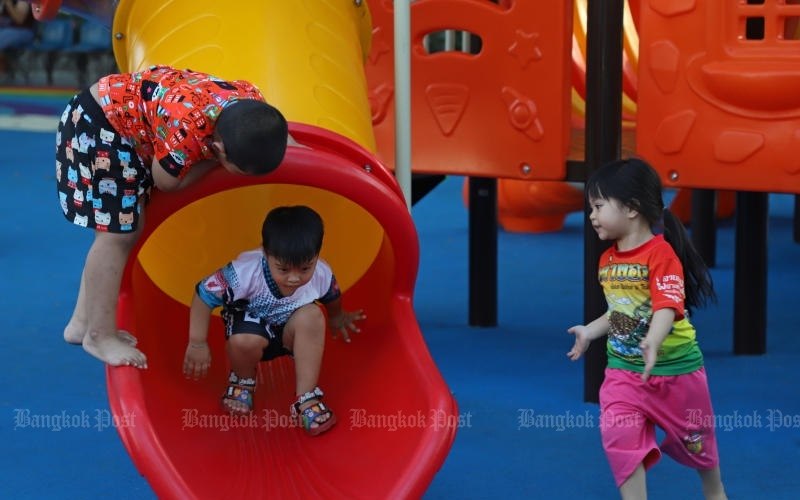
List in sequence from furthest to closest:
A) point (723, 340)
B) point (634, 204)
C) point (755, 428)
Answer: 1. point (723, 340)
2. point (755, 428)
3. point (634, 204)

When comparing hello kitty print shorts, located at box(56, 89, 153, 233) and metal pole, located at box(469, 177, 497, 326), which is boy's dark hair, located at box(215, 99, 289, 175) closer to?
hello kitty print shorts, located at box(56, 89, 153, 233)

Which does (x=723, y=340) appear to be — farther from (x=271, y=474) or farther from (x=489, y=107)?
(x=271, y=474)

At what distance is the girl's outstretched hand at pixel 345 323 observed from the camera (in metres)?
3.47

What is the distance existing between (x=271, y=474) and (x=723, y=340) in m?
2.20

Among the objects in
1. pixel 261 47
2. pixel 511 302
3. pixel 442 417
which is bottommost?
pixel 511 302

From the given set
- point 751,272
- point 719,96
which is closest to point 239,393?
point 719,96

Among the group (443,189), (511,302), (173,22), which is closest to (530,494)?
(173,22)

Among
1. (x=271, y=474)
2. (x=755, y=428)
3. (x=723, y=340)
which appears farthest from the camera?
(x=723, y=340)

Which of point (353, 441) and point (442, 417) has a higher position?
point (442, 417)

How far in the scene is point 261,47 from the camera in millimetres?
3336

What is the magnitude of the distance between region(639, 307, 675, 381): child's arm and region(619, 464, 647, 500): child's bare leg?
245mm

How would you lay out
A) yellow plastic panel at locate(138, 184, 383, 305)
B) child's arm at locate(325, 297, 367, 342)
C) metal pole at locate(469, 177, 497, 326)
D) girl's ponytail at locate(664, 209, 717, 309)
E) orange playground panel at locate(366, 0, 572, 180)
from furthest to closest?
metal pole at locate(469, 177, 497, 326), orange playground panel at locate(366, 0, 572, 180), yellow plastic panel at locate(138, 184, 383, 305), child's arm at locate(325, 297, 367, 342), girl's ponytail at locate(664, 209, 717, 309)

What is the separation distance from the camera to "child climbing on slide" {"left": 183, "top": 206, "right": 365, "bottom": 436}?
3.21 meters

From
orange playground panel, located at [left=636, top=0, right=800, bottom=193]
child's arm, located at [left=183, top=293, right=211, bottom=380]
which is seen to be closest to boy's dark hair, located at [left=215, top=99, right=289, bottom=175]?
child's arm, located at [left=183, top=293, right=211, bottom=380]
